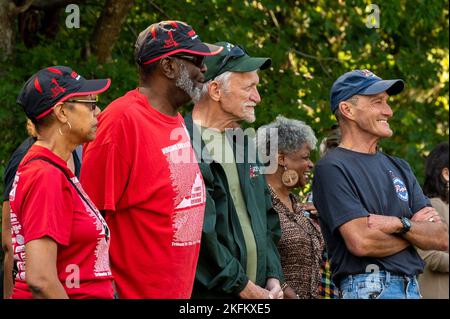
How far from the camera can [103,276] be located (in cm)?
439

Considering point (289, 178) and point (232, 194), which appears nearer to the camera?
point (232, 194)

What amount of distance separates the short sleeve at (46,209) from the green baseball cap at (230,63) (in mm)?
1921

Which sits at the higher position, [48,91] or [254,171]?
[48,91]

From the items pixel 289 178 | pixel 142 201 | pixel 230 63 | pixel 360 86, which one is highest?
pixel 230 63

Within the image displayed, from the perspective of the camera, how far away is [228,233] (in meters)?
5.55

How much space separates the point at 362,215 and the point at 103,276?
1732 mm

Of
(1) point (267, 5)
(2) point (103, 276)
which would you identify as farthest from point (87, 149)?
(1) point (267, 5)

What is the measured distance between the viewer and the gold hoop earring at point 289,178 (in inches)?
270

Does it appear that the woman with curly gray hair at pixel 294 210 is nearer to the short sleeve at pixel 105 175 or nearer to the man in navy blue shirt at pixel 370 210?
the man in navy blue shirt at pixel 370 210

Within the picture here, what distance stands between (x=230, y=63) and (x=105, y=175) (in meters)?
1.48

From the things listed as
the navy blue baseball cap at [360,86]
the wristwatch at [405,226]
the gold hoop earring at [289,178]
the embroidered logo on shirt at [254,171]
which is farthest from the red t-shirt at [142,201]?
the gold hoop earring at [289,178]

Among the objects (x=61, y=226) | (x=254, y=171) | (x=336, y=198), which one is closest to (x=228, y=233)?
(x=254, y=171)

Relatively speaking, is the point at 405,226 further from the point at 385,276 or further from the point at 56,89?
the point at 56,89
